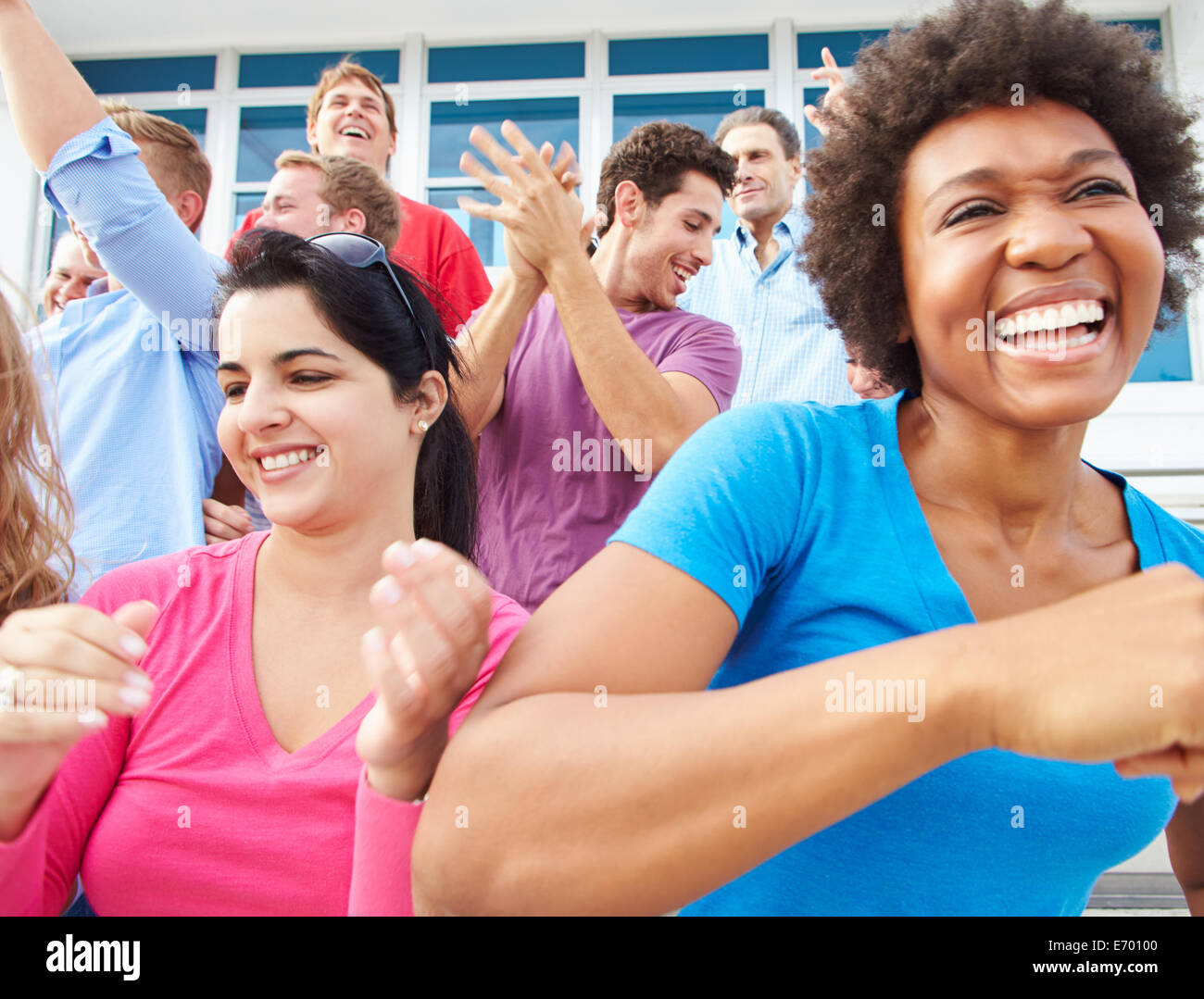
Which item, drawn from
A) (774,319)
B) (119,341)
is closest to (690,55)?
(774,319)

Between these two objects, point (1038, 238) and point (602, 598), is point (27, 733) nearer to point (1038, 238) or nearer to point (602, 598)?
point (602, 598)

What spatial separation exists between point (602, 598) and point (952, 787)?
1.22ft

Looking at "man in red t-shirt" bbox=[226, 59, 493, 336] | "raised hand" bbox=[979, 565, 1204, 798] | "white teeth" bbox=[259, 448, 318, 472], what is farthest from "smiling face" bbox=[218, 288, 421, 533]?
"man in red t-shirt" bbox=[226, 59, 493, 336]

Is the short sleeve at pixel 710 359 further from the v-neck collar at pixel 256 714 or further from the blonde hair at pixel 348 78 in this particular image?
the blonde hair at pixel 348 78

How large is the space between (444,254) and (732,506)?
227 cm

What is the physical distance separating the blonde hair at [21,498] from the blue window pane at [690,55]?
6.44 meters

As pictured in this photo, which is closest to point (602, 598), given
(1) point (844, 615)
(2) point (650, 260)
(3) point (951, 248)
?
(1) point (844, 615)

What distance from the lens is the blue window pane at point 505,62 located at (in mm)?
6945

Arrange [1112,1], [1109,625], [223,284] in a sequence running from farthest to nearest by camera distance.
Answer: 1. [1112,1]
2. [223,284]
3. [1109,625]

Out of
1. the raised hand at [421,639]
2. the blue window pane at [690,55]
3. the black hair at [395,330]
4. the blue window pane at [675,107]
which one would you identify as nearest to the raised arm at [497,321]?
the black hair at [395,330]

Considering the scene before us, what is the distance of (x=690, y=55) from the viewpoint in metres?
6.85

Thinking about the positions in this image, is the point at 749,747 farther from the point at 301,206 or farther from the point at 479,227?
the point at 479,227

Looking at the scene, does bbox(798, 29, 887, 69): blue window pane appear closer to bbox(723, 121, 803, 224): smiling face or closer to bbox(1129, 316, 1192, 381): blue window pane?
bbox(1129, 316, 1192, 381): blue window pane

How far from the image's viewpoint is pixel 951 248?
1.04 metres
